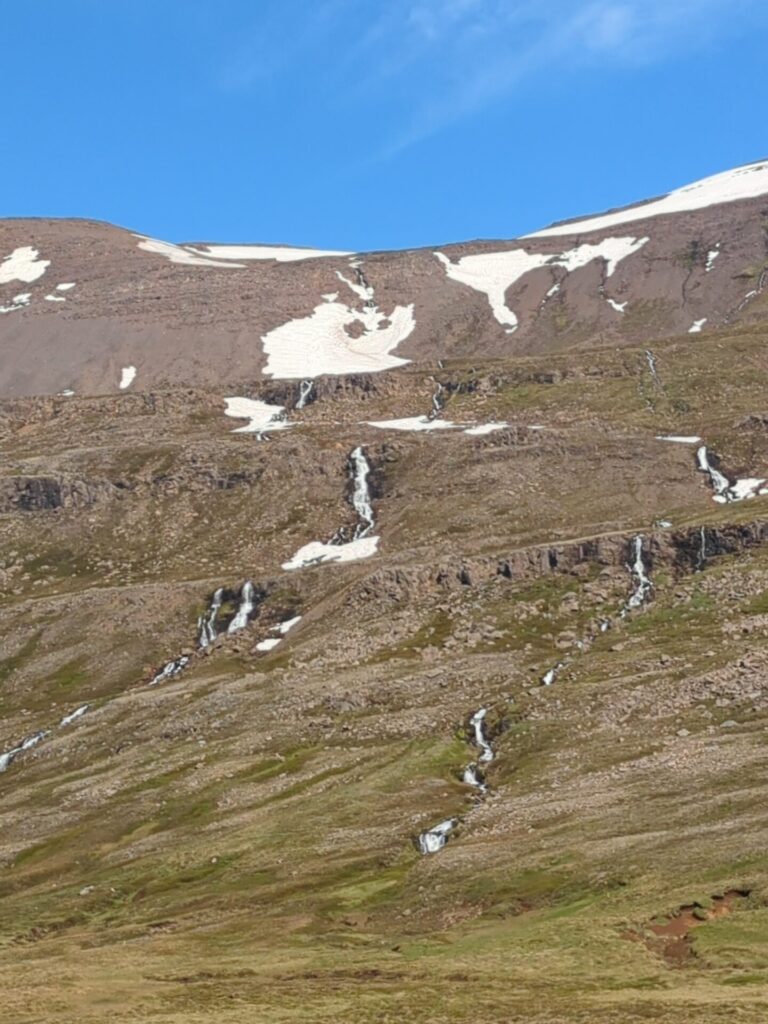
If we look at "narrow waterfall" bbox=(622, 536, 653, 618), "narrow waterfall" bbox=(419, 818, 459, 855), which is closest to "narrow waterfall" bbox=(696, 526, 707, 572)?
"narrow waterfall" bbox=(622, 536, 653, 618)

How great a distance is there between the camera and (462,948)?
2367 inches

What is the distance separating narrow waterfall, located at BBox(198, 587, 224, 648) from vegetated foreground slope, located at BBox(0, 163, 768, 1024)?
0.50 m

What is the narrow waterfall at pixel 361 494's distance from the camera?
573 ft

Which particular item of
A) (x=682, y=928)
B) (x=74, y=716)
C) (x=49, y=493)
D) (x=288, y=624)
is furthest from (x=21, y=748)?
(x=682, y=928)

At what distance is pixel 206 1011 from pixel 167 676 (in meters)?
91.6

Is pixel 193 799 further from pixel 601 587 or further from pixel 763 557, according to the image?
pixel 763 557

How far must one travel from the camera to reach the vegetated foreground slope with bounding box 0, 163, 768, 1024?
56500mm

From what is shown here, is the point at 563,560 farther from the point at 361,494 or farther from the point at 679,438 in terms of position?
the point at 679,438

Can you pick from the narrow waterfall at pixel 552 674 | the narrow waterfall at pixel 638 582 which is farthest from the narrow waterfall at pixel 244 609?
the narrow waterfall at pixel 638 582

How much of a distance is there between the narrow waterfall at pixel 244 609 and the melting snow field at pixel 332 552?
9524 millimetres

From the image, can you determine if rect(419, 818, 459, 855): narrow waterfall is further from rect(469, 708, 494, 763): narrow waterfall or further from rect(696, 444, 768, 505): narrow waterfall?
rect(696, 444, 768, 505): narrow waterfall

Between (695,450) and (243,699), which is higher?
(695,450)

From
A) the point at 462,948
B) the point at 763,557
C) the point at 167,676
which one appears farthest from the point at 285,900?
the point at 763,557

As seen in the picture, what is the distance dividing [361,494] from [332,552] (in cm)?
2267
